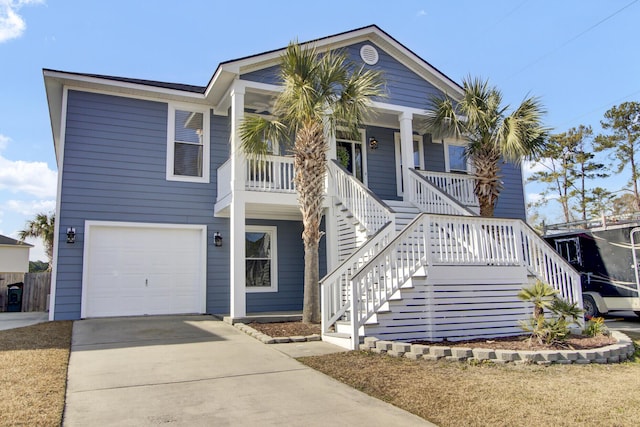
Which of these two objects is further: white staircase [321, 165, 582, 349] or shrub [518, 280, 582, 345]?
white staircase [321, 165, 582, 349]

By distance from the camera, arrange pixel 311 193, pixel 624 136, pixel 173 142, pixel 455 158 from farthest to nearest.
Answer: pixel 624 136 < pixel 455 158 < pixel 173 142 < pixel 311 193

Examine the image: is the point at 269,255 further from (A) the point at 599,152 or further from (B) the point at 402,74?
(A) the point at 599,152

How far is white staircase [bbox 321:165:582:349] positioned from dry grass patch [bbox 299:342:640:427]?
1074mm

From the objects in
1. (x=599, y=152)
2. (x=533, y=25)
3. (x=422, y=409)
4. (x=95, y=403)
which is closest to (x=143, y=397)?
(x=95, y=403)

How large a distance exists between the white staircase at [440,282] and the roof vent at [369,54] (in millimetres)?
5472

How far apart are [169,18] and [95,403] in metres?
11.0

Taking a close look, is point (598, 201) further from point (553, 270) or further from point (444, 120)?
point (553, 270)

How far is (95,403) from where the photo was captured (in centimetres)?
430

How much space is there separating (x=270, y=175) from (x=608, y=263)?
379 inches

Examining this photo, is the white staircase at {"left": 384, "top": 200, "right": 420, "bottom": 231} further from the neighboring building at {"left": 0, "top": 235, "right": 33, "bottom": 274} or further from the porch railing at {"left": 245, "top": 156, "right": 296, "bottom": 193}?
the neighboring building at {"left": 0, "top": 235, "right": 33, "bottom": 274}

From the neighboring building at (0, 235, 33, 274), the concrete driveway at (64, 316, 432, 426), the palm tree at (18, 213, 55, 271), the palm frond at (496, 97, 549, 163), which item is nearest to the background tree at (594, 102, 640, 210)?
the palm frond at (496, 97, 549, 163)

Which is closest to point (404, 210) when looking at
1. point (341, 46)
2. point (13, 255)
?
point (341, 46)

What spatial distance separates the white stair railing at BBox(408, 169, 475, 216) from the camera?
10791mm

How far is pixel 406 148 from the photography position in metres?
12.3
